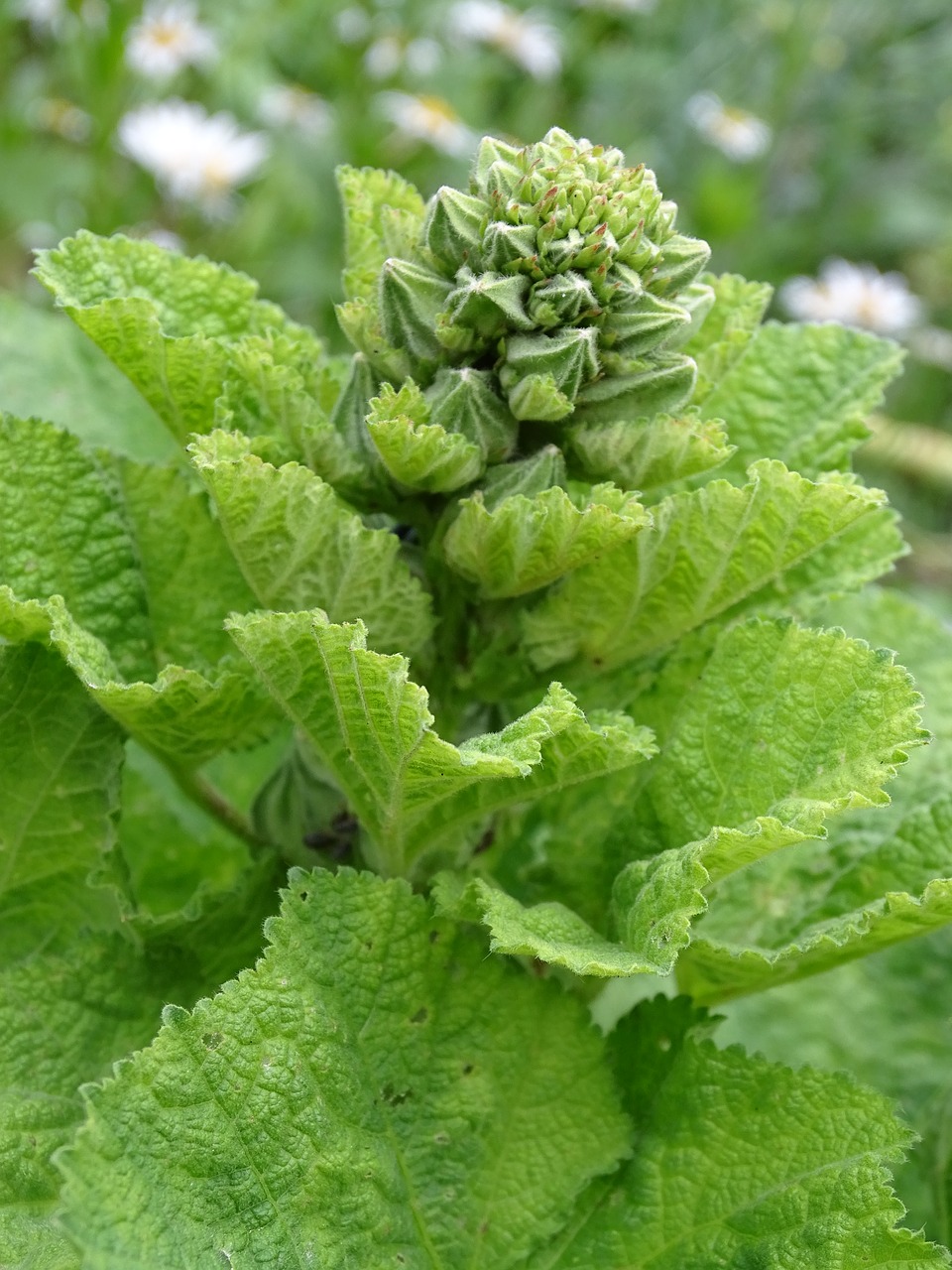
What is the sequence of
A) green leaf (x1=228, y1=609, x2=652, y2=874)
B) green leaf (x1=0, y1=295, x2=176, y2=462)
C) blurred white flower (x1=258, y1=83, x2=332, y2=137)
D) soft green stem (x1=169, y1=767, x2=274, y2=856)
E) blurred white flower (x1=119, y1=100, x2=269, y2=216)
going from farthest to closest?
blurred white flower (x1=258, y1=83, x2=332, y2=137) → blurred white flower (x1=119, y1=100, x2=269, y2=216) → green leaf (x1=0, y1=295, x2=176, y2=462) → soft green stem (x1=169, y1=767, x2=274, y2=856) → green leaf (x1=228, y1=609, x2=652, y2=874)

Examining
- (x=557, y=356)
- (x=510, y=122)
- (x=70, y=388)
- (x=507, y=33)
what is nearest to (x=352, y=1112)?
(x=557, y=356)

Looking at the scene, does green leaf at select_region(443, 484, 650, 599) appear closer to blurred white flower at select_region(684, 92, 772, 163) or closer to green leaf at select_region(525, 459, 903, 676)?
green leaf at select_region(525, 459, 903, 676)

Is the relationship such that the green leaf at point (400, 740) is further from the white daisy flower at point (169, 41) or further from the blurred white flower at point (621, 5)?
the blurred white flower at point (621, 5)

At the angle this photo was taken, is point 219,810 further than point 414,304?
Yes

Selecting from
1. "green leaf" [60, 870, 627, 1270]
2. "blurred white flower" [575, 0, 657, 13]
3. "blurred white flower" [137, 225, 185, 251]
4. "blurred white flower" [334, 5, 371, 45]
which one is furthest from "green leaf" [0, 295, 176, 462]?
"blurred white flower" [575, 0, 657, 13]

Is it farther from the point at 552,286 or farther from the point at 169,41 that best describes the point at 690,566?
the point at 169,41

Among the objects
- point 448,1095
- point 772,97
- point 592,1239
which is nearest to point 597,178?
point 448,1095
